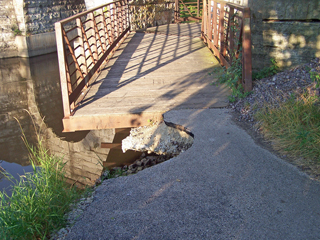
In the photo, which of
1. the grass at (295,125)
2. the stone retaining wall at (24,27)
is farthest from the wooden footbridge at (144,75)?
the stone retaining wall at (24,27)

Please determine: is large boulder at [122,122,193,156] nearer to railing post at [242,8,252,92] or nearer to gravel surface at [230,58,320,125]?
gravel surface at [230,58,320,125]

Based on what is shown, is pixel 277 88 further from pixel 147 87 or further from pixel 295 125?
pixel 147 87

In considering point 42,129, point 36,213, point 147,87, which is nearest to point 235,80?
point 147,87

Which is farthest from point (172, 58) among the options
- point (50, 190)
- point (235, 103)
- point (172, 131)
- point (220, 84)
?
point (50, 190)

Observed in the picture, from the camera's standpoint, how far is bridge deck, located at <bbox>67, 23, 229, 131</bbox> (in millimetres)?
4414

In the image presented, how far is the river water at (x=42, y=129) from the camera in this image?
14.8 ft

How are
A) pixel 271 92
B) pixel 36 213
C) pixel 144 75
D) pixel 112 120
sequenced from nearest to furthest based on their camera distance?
pixel 36 213, pixel 271 92, pixel 112 120, pixel 144 75

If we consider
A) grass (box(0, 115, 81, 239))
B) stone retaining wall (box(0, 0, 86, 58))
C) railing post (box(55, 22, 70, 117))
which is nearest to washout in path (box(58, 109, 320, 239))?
grass (box(0, 115, 81, 239))

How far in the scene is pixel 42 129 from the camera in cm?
Answer: 709

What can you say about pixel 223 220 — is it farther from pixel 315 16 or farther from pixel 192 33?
pixel 192 33

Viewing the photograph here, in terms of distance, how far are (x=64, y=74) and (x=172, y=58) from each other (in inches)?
142

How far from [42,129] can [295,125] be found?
5.43 metres

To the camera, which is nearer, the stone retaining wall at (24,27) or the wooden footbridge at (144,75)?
the wooden footbridge at (144,75)

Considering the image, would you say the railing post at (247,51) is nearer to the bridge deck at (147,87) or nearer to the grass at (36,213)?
the bridge deck at (147,87)
